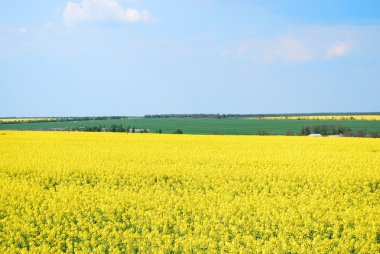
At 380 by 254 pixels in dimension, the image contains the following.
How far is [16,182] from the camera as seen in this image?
50.4ft

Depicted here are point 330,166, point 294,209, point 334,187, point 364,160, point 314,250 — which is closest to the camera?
point 314,250

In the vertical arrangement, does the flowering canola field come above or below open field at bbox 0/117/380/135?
below

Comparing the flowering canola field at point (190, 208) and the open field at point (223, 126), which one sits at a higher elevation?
the open field at point (223, 126)

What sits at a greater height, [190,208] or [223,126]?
[223,126]

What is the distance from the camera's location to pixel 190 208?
37.7ft

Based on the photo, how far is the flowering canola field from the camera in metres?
9.52

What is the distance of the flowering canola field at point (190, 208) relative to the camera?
952 centimetres

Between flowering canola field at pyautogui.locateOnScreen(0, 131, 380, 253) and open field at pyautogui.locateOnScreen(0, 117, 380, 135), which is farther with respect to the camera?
open field at pyautogui.locateOnScreen(0, 117, 380, 135)

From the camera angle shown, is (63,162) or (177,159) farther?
(177,159)

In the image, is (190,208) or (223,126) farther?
(223,126)

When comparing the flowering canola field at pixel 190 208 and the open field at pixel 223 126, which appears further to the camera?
the open field at pixel 223 126

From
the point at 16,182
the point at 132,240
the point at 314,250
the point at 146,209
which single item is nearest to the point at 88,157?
the point at 16,182

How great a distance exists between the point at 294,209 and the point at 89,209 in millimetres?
5284

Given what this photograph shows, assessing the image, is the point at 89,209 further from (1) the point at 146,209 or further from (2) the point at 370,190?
(2) the point at 370,190
